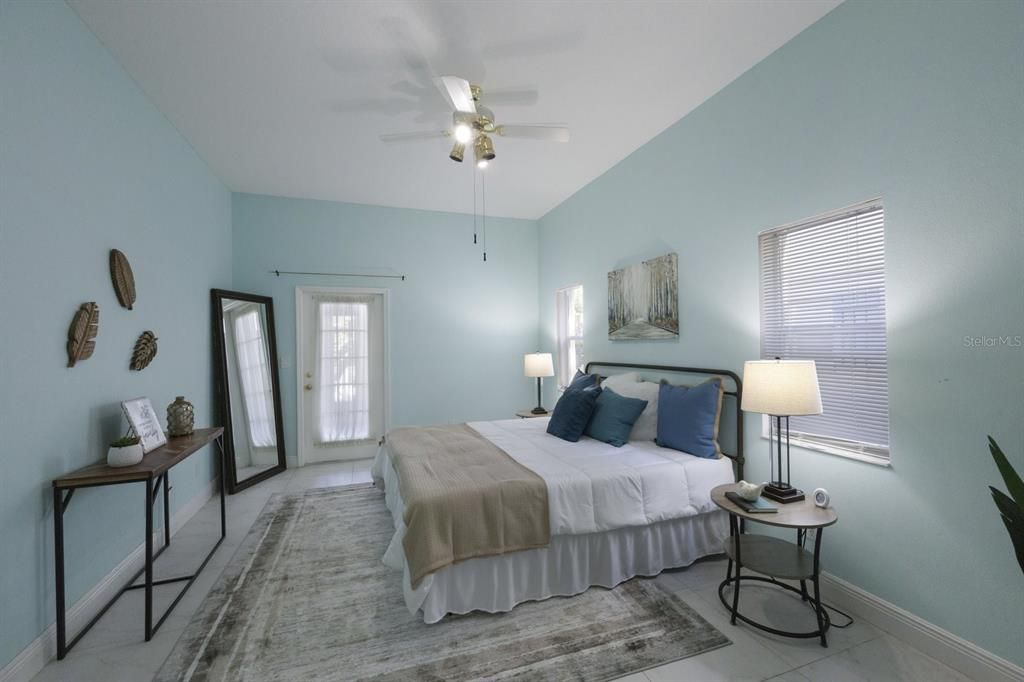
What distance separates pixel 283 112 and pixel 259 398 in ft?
9.23

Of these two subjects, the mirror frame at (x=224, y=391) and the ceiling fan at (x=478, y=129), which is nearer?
the ceiling fan at (x=478, y=129)

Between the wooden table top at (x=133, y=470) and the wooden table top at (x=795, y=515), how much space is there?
2.74 meters

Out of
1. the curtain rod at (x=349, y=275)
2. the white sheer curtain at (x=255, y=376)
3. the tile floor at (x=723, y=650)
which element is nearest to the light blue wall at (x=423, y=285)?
the curtain rod at (x=349, y=275)

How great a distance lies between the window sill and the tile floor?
0.77m

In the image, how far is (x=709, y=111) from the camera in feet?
9.35

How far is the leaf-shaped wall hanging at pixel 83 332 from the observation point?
6.59ft

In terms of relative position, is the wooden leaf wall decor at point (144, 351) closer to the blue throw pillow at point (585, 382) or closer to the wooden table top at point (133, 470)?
the wooden table top at point (133, 470)

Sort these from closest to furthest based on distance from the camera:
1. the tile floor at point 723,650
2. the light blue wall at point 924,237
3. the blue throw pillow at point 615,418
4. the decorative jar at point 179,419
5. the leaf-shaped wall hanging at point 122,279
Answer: the light blue wall at point 924,237, the tile floor at point 723,650, the leaf-shaped wall hanging at point 122,279, the decorative jar at point 179,419, the blue throw pillow at point 615,418

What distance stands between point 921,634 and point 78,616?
3821 mm

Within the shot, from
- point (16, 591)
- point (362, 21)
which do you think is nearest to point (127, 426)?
point (16, 591)

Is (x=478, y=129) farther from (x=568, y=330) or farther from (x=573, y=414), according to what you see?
(x=568, y=330)

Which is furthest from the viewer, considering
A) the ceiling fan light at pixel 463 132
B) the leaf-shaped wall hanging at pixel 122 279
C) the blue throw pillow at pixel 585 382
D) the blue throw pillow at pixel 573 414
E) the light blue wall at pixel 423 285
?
the light blue wall at pixel 423 285

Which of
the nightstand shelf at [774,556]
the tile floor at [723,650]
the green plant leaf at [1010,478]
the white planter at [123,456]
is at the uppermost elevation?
the green plant leaf at [1010,478]

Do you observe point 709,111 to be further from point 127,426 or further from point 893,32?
point 127,426
